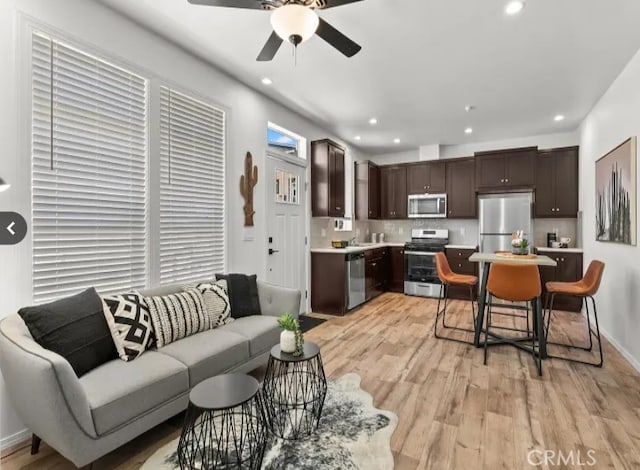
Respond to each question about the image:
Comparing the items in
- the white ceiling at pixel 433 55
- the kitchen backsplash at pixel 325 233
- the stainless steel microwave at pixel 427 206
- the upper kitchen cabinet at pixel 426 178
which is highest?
the white ceiling at pixel 433 55

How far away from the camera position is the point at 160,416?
6.22ft

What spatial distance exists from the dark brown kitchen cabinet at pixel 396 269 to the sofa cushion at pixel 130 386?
4778 millimetres

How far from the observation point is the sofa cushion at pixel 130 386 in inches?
64.0

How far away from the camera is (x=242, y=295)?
3.03m

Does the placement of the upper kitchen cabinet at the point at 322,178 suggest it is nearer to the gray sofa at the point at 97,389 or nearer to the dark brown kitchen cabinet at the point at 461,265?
the dark brown kitchen cabinet at the point at 461,265

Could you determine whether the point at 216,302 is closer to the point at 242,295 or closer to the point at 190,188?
the point at 242,295

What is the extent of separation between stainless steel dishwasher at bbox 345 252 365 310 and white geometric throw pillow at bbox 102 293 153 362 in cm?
299

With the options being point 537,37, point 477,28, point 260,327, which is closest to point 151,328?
point 260,327

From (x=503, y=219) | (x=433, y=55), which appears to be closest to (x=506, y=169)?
(x=503, y=219)

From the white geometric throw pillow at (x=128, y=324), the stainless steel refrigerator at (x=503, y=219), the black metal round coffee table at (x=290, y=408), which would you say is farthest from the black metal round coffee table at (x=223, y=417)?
the stainless steel refrigerator at (x=503, y=219)

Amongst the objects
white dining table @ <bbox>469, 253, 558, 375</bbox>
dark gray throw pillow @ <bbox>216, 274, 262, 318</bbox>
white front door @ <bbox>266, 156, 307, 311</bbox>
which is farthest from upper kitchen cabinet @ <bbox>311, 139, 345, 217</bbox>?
white dining table @ <bbox>469, 253, 558, 375</bbox>

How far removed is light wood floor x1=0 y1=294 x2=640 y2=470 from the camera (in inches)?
71.3

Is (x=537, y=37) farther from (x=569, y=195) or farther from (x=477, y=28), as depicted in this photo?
(x=569, y=195)

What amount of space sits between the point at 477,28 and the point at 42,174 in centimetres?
334
